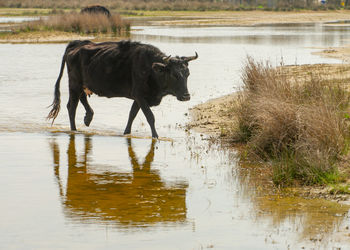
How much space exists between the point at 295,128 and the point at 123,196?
8.53 feet

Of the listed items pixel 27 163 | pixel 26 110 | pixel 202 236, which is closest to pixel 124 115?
pixel 26 110

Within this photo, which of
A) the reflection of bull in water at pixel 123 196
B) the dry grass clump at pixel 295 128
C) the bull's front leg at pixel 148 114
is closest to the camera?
the reflection of bull in water at pixel 123 196

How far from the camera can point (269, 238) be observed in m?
5.83

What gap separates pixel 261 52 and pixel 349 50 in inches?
145

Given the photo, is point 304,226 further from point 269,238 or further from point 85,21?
point 85,21

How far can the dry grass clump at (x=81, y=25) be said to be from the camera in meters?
39.2

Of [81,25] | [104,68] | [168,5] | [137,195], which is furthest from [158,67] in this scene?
[168,5]

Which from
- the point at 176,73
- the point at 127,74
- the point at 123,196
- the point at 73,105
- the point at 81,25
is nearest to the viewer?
the point at 123,196

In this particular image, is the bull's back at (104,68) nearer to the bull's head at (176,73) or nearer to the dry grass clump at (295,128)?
the bull's head at (176,73)

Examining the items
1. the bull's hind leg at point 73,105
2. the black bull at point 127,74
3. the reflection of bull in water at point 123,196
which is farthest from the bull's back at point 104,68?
the reflection of bull in water at point 123,196

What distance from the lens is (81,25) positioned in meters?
39.4

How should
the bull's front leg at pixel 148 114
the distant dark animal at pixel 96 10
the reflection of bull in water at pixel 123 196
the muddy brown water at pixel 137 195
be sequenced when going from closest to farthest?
the muddy brown water at pixel 137 195
the reflection of bull in water at pixel 123 196
the bull's front leg at pixel 148 114
the distant dark animal at pixel 96 10

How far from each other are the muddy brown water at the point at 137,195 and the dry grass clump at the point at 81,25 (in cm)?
2625

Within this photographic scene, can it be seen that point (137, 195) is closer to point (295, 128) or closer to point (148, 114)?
point (295, 128)
